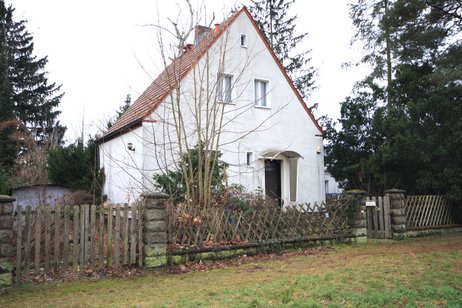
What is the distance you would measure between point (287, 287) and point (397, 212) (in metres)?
7.45

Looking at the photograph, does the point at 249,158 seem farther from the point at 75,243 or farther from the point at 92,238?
the point at 75,243

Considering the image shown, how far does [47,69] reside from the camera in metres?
32.9

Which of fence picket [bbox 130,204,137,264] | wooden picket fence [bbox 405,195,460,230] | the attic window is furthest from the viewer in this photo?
the attic window

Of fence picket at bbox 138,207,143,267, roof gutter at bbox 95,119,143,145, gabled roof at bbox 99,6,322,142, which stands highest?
gabled roof at bbox 99,6,322,142

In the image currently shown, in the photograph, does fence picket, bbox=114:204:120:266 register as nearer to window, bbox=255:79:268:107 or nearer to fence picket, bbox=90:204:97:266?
fence picket, bbox=90:204:97:266

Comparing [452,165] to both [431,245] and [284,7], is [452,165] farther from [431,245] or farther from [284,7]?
[284,7]

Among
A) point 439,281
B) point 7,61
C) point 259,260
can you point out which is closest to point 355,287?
point 439,281

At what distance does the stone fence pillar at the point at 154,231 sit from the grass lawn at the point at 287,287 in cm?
39

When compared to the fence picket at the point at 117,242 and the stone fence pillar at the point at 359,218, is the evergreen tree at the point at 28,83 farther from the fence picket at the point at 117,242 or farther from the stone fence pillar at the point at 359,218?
the stone fence pillar at the point at 359,218

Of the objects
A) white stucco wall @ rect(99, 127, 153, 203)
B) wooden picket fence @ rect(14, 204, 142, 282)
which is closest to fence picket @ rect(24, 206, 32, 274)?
wooden picket fence @ rect(14, 204, 142, 282)

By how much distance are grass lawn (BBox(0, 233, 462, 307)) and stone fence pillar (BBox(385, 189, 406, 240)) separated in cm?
348

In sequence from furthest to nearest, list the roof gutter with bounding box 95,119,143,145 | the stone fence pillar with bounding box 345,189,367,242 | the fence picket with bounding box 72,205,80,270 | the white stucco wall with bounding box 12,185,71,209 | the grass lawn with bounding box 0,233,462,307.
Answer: the white stucco wall with bounding box 12,185,71,209 → the roof gutter with bounding box 95,119,143,145 → the stone fence pillar with bounding box 345,189,367,242 → the fence picket with bounding box 72,205,80,270 → the grass lawn with bounding box 0,233,462,307

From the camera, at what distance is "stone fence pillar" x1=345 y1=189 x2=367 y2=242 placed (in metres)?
11.1

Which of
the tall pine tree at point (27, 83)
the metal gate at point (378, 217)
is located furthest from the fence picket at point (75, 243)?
the tall pine tree at point (27, 83)
